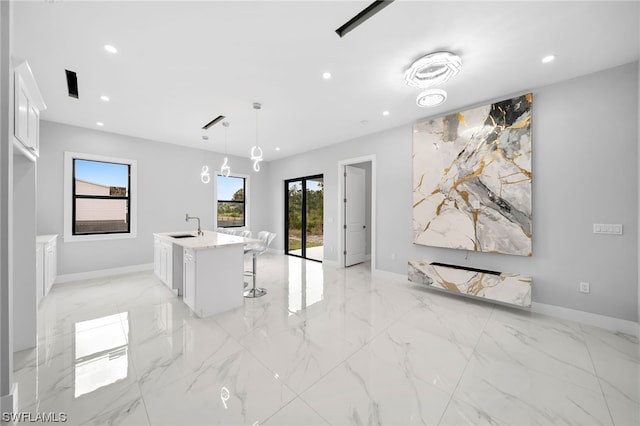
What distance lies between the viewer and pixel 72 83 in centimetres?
292

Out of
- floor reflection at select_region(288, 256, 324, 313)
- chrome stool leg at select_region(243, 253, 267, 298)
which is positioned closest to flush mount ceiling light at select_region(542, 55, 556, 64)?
floor reflection at select_region(288, 256, 324, 313)

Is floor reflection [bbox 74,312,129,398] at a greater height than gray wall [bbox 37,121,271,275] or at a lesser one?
lesser

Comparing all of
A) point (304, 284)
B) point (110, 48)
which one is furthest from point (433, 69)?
point (304, 284)

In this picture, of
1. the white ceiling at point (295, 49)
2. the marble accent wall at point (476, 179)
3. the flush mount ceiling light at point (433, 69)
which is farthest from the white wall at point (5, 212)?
the marble accent wall at point (476, 179)

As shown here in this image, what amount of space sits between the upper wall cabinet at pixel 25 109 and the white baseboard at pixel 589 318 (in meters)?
5.33

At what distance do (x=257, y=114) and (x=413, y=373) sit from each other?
379 centimetres

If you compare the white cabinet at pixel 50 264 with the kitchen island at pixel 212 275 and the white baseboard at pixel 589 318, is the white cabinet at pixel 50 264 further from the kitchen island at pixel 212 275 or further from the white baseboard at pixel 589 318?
the white baseboard at pixel 589 318

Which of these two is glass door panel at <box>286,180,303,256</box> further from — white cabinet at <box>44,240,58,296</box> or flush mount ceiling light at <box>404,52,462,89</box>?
white cabinet at <box>44,240,58,296</box>

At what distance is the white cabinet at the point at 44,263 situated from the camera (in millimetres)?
3025

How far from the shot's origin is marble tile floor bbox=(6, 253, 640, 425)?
1549mm

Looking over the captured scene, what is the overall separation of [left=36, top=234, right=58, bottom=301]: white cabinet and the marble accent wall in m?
5.13

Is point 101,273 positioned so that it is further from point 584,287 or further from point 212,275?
point 584,287

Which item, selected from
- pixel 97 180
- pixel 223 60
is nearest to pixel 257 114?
pixel 223 60

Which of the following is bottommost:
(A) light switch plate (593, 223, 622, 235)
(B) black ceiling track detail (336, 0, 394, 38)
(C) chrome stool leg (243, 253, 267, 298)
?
(C) chrome stool leg (243, 253, 267, 298)
